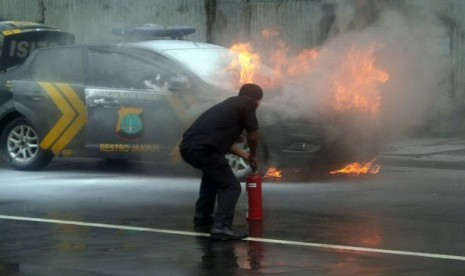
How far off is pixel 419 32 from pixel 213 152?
4.53 metres

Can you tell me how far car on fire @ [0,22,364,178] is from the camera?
1356cm

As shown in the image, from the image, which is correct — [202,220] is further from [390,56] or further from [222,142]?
[390,56]

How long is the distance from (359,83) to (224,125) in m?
4.10

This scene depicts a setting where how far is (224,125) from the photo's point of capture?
991cm

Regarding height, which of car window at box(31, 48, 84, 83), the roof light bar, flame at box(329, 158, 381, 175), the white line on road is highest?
the roof light bar

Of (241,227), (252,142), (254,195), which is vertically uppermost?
(252,142)

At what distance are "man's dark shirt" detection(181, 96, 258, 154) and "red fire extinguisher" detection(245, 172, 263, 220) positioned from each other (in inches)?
28.1

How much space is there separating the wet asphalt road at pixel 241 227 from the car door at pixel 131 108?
1.35ft

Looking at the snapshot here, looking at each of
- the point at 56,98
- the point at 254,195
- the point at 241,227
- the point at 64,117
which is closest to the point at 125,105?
the point at 64,117

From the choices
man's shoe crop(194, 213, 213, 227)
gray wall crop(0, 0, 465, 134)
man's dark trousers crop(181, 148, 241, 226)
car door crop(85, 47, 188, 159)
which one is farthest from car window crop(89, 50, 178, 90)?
man's dark trousers crop(181, 148, 241, 226)

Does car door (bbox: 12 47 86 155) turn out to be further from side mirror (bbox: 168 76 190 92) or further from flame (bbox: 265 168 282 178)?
flame (bbox: 265 168 282 178)

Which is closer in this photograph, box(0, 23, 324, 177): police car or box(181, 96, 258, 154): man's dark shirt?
box(181, 96, 258, 154): man's dark shirt

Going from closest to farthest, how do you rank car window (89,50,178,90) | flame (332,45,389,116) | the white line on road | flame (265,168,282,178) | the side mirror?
1. the white line on road
2. flame (332,45,389,116)
3. flame (265,168,282,178)
4. the side mirror
5. car window (89,50,178,90)

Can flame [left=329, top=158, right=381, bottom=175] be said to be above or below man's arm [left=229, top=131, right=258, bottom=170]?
below
